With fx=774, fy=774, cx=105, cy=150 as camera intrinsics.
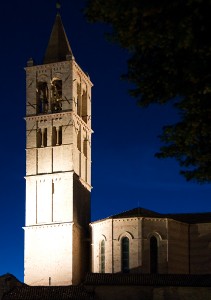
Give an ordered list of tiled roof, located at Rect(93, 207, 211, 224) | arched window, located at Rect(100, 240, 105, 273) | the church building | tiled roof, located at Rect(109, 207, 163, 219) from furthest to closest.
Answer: arched window, located at Rect(100, 240, 105, 273)
tiled roof, located at Rect(93, 207, 211, 224)
tiled roof, located at Rect(109, 207, 163, 219)
the church building

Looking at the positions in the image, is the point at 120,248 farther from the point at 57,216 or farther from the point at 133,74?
the point at 133,74

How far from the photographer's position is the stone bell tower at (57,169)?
45156 millimetres

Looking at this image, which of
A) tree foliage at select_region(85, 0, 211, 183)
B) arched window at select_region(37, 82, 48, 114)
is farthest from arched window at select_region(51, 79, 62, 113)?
tree foliage at select_region(85, 0, 211, 183)

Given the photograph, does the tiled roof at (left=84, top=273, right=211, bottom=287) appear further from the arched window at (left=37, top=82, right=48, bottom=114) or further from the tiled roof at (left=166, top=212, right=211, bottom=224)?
the arched window at (left=37, top=82, right=48, bottom=114)

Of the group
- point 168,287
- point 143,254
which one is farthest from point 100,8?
point 143,254

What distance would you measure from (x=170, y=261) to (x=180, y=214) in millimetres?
5242

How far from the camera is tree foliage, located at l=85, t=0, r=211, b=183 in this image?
15438mm

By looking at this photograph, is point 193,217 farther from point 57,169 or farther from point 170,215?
point 57,169

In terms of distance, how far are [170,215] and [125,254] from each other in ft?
17.6

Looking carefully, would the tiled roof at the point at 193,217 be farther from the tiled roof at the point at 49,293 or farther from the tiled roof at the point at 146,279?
the tiled roof at the point at 49,293

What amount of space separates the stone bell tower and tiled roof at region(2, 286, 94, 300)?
6158 millimetres

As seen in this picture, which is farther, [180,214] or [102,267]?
[180,214]

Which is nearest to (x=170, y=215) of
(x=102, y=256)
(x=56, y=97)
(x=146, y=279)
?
(x=102, y=256)

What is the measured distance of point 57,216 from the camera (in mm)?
45906
